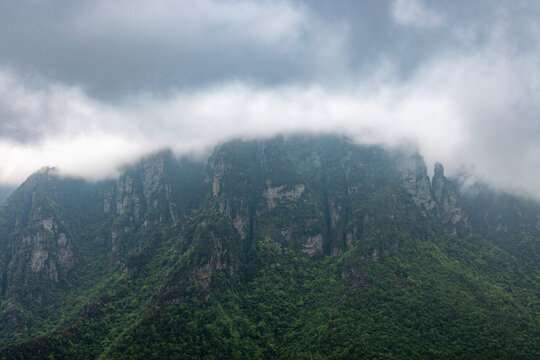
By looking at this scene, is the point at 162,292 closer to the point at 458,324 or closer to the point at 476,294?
the point at 458,324

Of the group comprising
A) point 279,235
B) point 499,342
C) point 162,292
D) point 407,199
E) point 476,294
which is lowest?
point 499,342

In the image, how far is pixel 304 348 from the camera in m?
128

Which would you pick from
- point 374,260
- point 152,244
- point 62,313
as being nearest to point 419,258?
point 374,260

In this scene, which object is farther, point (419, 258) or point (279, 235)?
point (279, 235)

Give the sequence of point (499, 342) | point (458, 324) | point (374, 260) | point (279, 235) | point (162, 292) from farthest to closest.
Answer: point (279, 235), point (374, 260), point (162, 292), point (458, 324), point (499, 342)

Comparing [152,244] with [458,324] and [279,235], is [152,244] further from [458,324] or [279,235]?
[458,324]

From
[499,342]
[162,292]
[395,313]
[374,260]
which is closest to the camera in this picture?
[499,342]

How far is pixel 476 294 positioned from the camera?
471 ft

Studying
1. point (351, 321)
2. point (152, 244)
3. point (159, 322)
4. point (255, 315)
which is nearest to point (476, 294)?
point (351, 321)

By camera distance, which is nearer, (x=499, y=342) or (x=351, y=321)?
(x=499, y=342)

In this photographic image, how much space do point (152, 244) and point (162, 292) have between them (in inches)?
2129

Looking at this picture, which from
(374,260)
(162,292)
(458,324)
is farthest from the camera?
(374,260)

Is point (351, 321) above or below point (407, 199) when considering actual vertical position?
below

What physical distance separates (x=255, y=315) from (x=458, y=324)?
73.0 metres
